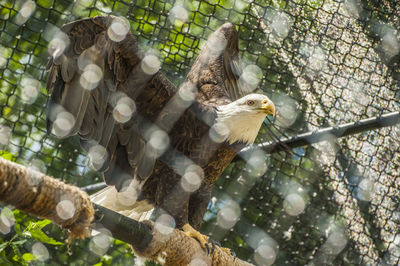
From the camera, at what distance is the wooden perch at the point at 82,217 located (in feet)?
4.15

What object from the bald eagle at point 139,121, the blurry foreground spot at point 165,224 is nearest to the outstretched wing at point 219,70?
the bald eagle at point 139,121

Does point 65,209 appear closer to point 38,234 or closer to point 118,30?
point 38,234

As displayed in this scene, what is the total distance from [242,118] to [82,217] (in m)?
0.87

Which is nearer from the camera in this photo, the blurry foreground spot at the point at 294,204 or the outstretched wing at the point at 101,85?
the outstretched wing at the point at 101,85

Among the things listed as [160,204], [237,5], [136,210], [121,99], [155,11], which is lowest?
[136,210]

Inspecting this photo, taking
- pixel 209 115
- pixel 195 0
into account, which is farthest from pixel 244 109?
pixel 195 0

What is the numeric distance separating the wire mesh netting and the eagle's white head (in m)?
0.49

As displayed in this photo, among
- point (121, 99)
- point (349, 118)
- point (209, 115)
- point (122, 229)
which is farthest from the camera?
point (349, 118)

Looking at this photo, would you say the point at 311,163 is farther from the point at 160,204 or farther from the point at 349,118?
the point at 160,204

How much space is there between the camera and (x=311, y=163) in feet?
9.34

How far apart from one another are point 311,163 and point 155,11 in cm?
115

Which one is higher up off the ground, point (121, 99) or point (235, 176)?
point (121, 99)

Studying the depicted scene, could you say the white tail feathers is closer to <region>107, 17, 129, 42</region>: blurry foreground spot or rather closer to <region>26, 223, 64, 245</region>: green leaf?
<region>26, 223, 64, 245</region>: green leaf

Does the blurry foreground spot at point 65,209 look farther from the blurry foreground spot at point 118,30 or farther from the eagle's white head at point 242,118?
the eagle's white head at point 242,118
